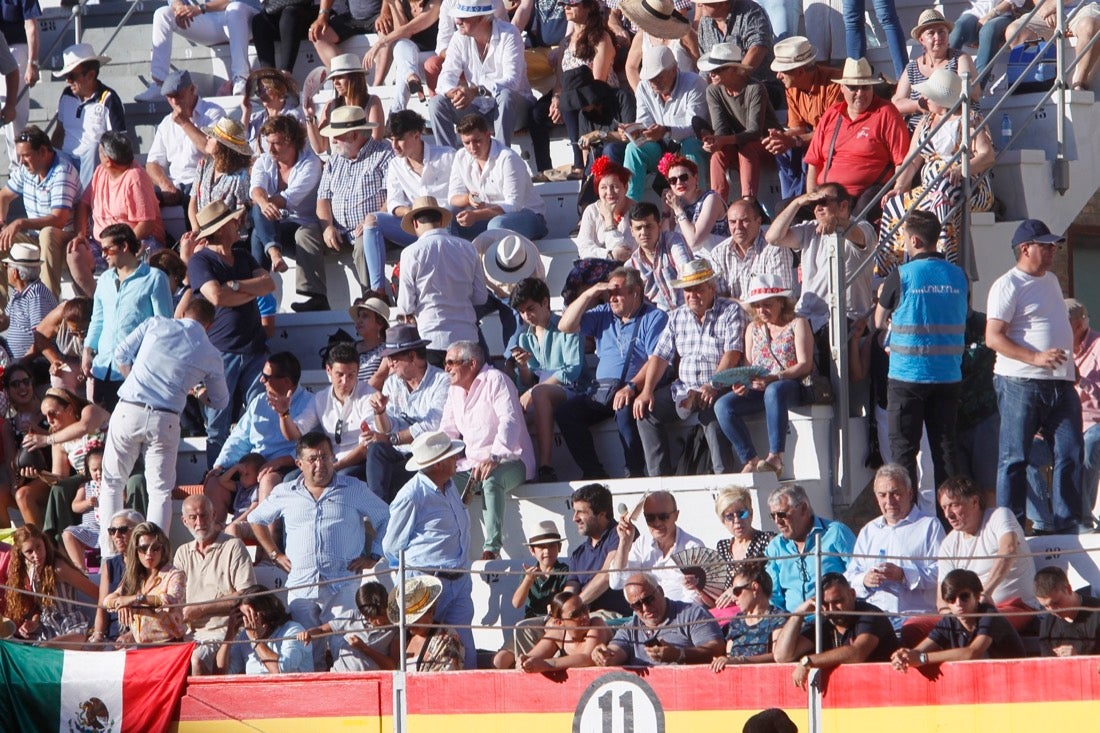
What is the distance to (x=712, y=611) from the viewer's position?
390 inches

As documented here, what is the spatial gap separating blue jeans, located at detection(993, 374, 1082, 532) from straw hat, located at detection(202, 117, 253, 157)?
538 cm

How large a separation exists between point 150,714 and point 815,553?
323cm

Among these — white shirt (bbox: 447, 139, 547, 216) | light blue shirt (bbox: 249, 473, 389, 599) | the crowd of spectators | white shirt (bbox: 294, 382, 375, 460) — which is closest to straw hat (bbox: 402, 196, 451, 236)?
the crowd of spectators

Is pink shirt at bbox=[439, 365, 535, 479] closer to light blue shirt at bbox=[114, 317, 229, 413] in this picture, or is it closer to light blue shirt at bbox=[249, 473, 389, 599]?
light blue shirt at bbox=[249, 473, 389, 599]

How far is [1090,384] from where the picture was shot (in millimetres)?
11297

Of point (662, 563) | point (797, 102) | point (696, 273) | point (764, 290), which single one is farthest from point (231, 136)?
point (662, 563)

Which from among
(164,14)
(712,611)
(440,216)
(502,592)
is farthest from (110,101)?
(712,611)

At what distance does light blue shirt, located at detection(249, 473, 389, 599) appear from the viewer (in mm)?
11047

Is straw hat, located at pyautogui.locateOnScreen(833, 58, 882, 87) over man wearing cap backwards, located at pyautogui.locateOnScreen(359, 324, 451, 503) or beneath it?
over

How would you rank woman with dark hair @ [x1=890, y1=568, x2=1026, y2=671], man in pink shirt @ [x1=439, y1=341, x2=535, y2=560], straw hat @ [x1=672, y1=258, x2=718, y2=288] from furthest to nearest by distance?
straw hat @ [x1=672, y1=258, x2=718, y2=288]
man in pink shirt @ [x1=439, y1=341, x2=535, y2=560]
woman with dark hair @ [x1=890, y1=568, x2=1026, y2=671]

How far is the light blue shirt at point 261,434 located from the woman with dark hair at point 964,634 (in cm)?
414

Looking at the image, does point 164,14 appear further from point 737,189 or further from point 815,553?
point 815,553

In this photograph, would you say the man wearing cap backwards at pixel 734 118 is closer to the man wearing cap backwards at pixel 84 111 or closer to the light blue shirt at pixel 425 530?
the light blue shirt at pixel 425 530

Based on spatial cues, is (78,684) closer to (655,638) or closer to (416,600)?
(416,600)
